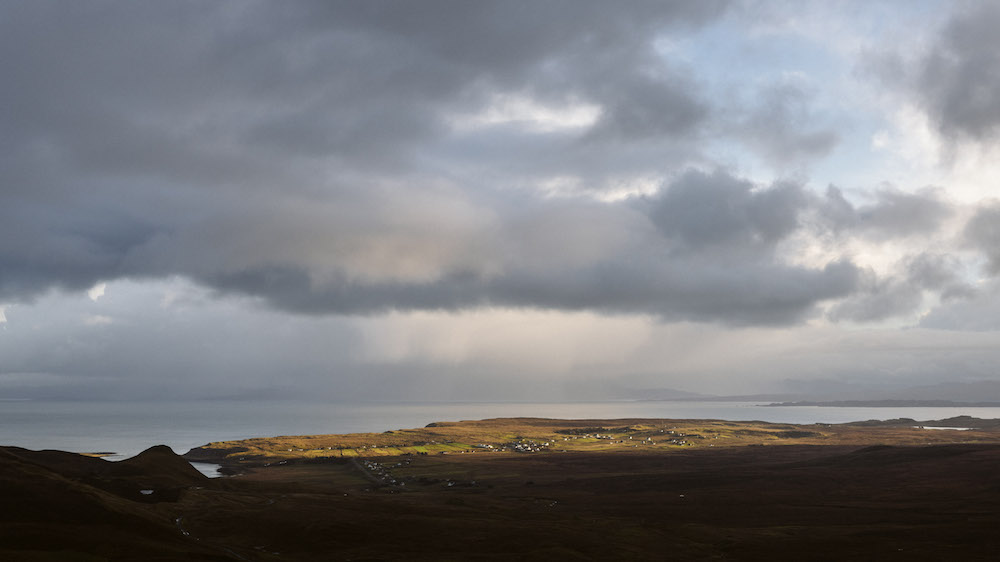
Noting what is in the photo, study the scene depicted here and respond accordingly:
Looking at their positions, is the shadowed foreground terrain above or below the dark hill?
below

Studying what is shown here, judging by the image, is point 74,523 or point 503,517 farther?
point 503,517

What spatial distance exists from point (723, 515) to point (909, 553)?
1610 inches

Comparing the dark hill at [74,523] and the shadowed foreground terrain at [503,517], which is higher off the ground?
the dark hill at [74,523]

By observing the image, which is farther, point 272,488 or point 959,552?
point 272,488

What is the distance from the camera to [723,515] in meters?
124

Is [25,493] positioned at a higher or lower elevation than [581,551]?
higher

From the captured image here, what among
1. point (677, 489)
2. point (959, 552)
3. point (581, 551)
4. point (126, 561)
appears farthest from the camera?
point (677, 489)

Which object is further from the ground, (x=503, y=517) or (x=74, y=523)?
(x=74, y=523)

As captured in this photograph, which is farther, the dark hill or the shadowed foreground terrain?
the shadowed foreground terrain

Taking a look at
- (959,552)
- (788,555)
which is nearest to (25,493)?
(788,555)

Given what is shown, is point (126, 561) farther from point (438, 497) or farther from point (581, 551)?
point (438, 497)

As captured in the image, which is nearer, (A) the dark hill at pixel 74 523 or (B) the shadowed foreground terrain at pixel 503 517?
(A) the dark hill at pixel 74 523

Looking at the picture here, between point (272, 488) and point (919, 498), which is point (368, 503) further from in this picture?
point (919, 498)

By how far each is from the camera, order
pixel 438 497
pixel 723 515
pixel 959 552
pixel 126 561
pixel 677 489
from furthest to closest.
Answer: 1. pixel 677 489
2. pixel 438 497
3. pixel 723 515
4. pixel 959 552
5. pixel 126 561
